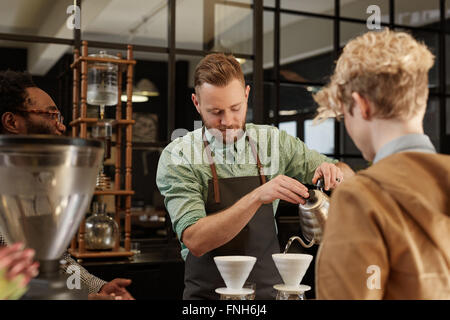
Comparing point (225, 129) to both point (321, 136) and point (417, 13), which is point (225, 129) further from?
point (417, 13)

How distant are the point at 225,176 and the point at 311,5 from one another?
8.62 ft

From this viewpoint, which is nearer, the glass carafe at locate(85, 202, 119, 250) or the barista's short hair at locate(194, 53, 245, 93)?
the barista's short hair at locate(194, 53, 245, 93)

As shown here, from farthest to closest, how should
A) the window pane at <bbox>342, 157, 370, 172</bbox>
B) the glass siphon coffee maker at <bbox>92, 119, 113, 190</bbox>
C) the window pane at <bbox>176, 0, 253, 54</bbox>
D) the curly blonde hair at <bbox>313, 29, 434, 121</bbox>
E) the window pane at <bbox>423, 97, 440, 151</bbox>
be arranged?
the window pane at <bbox>423, 97, 440, 151</bbox>
the window pane at <bbox>342, 157, 370, 172</bbox>
the window pane at <bbox>176, 0, 253, 54</bbox>
the glass siphon coffee maker at <bbox>92, 119, 113, 190</bbox>
the curly blonde hair at <bbox>313, 29, 434, 121</bbox>

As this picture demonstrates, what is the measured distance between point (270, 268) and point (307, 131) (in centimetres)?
241

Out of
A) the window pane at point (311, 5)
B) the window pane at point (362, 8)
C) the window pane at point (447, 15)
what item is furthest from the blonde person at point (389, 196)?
the window pane at point (447, 15)

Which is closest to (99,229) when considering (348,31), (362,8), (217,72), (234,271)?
(217,72)

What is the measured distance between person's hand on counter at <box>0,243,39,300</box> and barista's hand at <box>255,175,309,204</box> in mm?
896

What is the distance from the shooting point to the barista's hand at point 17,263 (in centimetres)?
89

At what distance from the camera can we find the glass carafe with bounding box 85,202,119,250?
2902 mm

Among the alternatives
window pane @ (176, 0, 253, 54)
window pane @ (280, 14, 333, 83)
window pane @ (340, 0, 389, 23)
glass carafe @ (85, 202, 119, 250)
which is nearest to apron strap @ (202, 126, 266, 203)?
glass carafe @ (85, 202, 119, 250)

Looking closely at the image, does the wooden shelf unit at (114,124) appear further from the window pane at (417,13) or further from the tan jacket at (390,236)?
the window pane at (417,13)

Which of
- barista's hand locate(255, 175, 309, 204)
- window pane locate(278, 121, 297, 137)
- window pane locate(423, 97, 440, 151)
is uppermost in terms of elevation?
window pane locate(423, 97, 440, 151)

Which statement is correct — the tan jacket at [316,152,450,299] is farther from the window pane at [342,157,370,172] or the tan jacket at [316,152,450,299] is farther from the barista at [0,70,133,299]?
the window pane at [342,157,370,172]

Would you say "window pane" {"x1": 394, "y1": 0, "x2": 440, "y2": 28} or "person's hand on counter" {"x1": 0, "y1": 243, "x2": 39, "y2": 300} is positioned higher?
"window pane" {"x1": 394, "y1": 0, "x2": 440, "y2": 28}
